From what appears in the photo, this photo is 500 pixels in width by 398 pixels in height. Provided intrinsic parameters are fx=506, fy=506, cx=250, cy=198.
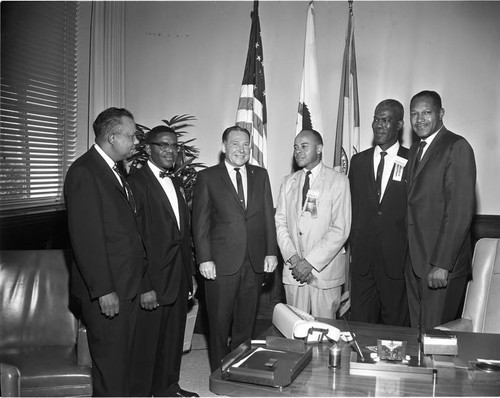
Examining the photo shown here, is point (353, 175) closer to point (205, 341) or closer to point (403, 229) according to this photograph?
point (403, 229)

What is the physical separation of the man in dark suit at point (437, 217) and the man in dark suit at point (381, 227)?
17 cm

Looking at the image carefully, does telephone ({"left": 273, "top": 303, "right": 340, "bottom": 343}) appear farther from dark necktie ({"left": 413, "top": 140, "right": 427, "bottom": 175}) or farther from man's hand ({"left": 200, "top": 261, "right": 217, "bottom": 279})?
dark necktie ({"left": 413, "top": 140, "right": 427, "bottom": 175})

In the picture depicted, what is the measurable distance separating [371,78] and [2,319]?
11.4ft

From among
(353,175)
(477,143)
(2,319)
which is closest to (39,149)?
(2,319)

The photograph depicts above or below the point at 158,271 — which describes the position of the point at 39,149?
above

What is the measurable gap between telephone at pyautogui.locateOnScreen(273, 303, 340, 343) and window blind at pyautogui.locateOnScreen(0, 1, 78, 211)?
2.41 metres

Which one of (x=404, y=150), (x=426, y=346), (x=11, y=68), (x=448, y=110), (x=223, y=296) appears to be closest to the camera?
(x=426, y=346)

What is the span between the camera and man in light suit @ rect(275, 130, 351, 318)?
129 inches

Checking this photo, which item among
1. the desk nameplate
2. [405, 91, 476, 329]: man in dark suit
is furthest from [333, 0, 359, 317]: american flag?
the desk nameplate

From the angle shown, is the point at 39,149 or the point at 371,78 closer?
the point at 39,149

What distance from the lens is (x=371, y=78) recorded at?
14.8 ft

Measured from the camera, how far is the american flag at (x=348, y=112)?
168 inches

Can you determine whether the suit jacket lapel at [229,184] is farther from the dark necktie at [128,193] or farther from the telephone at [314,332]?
the telephone at [314,332]

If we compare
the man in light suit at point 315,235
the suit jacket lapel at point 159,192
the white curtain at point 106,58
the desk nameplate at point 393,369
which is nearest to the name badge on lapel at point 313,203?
the man in light suit at point 315,235
